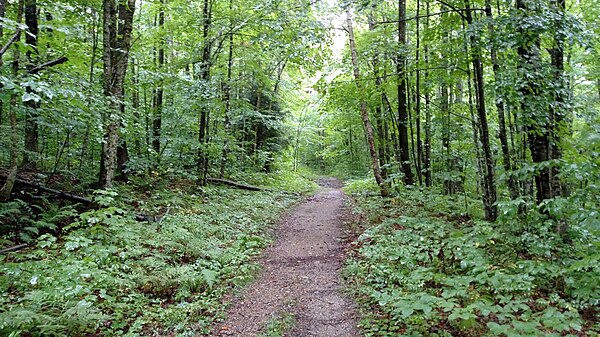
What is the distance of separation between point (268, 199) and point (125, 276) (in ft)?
29.0

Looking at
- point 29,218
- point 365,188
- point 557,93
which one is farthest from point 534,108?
point 365,188

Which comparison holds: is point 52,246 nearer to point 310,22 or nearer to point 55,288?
point 55,288

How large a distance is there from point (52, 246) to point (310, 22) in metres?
9.31

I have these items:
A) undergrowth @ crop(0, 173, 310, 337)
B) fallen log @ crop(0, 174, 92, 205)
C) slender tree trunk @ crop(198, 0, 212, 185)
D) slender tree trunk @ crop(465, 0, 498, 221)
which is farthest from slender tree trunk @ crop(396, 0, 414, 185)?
fallen log @ crop(0, 174, 92, 205)

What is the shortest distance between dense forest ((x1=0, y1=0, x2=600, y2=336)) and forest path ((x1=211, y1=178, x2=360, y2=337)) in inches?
12.1

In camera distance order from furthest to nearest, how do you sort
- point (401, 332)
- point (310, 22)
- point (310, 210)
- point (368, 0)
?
point (310, 210), point (310, 22), point (368, 0), point (401, 332)

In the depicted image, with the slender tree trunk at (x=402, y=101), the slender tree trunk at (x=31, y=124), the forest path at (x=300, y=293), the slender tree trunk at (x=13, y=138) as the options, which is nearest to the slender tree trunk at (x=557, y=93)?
the forest path at (x=300, y=293)

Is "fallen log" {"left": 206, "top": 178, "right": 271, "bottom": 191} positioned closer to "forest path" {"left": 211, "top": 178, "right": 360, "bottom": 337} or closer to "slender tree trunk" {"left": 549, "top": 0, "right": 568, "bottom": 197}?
"forest path" {"left": 211, "top": 178, "right": 360, "bottom": 337}

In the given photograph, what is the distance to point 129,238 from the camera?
6.84 m

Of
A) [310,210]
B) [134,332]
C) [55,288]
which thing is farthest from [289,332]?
[310,210]

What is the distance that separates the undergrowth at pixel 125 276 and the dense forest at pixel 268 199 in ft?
0.12

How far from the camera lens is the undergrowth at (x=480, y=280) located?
12.0 ft

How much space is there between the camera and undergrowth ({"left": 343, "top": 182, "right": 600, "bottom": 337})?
144 inches

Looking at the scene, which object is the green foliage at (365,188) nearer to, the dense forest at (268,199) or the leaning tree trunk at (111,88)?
the dense forest at (268,199)
